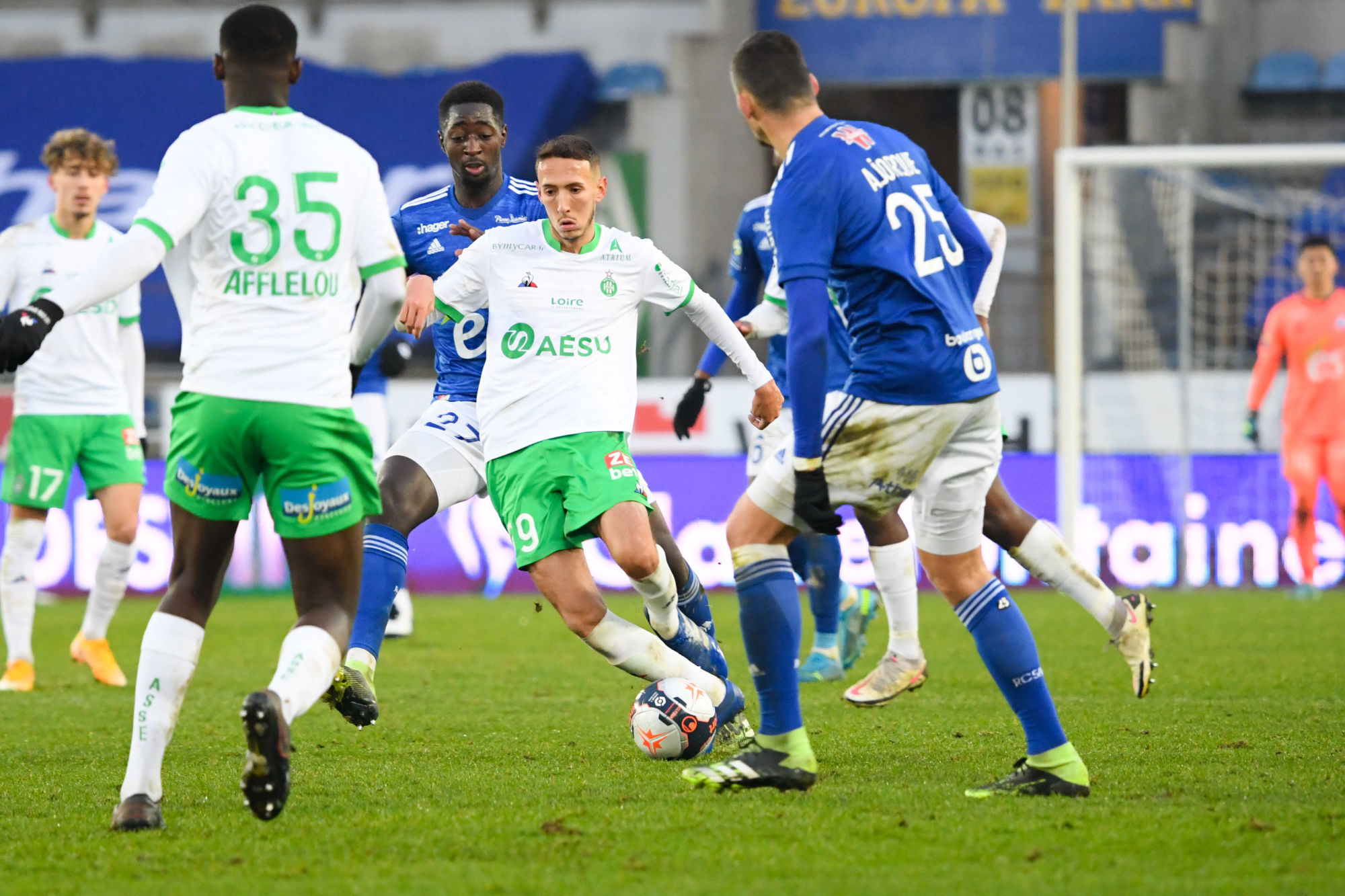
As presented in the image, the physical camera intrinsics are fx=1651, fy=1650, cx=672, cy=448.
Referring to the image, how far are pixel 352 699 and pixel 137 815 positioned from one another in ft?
3.47

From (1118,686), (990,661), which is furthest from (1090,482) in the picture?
(990,661)

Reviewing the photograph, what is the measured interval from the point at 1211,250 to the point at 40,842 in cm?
1250

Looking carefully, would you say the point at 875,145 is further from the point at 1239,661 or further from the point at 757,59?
the point at 1239,661

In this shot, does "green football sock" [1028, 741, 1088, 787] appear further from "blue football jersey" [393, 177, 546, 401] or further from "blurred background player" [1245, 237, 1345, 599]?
"blurred background player" [1245, 237, 1345, 599]

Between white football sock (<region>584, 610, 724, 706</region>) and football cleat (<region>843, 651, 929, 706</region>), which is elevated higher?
white football sock (<region>584, 610, 724, 706</region>)

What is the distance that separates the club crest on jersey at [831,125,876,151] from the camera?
4.47 metres

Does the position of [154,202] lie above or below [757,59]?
below

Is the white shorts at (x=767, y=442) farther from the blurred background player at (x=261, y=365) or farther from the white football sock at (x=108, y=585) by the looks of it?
the blurred background player at (x=261, y=365)

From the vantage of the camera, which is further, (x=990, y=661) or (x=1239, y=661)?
(x=1239, y=661)

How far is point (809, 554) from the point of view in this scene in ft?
25.2

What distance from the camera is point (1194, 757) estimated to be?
5203 millimetres

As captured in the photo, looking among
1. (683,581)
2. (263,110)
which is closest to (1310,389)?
(683,581)

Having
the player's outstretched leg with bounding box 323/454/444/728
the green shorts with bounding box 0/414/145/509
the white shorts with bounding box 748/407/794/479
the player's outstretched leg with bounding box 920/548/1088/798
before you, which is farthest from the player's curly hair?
the player's outstretched leg with bounding box 920/548/1088/798

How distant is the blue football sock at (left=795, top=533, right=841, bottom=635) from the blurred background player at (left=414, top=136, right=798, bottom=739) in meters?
2.10
